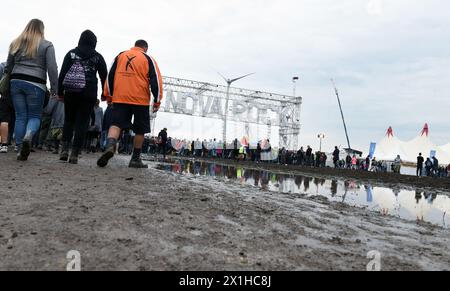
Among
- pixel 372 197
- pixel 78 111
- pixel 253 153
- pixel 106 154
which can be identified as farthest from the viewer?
pixel 253 153

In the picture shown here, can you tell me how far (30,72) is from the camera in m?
5.04

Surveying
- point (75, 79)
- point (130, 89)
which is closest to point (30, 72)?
point (75, 79)

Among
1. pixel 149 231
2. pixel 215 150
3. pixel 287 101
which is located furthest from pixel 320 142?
pixel 149 231

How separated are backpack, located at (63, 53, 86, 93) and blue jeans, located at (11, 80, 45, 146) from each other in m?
0.37

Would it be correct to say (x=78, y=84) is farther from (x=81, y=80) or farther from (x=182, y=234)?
(x=182, y=234)

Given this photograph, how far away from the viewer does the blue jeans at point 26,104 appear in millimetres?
5043

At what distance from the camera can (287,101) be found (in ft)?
148

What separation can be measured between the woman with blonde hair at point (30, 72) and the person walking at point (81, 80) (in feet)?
0.52

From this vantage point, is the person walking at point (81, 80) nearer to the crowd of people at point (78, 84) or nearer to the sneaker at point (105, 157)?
the crowd of people at point (78, 84)

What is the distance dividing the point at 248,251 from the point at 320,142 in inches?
1678

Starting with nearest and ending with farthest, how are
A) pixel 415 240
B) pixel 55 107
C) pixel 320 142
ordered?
pixel 415 240 < pixel 55 107 < pixel 320 142

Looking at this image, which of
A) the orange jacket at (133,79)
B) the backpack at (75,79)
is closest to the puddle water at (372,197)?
the orange jacket at (133,79)

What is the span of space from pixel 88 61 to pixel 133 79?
24.8 inches
